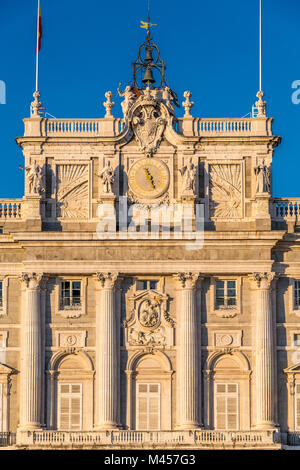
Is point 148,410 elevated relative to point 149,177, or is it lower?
lower

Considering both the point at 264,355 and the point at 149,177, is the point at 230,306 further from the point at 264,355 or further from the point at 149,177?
the point at 149,177

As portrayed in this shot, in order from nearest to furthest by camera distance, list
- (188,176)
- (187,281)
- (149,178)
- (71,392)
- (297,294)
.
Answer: (71,392) → (187,281) → (188,176) → (297,294) → (149,178)

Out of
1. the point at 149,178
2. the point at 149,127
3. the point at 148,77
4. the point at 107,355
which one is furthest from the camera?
the point at 148,77

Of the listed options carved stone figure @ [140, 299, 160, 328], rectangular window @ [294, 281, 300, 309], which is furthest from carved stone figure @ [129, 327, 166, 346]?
rectangular window @ [294, 281, 300, 309]

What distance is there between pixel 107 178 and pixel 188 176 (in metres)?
3.54

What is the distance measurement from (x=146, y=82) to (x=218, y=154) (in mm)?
5250

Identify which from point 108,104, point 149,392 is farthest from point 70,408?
point 108,104

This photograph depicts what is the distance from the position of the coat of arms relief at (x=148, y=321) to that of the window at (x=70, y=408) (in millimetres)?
3148

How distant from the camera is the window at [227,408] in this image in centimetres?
8994

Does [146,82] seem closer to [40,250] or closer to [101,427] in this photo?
[40,250]

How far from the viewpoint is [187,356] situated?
8981 cm

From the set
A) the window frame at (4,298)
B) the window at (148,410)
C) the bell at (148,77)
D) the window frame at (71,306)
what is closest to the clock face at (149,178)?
the bell at (148,77)

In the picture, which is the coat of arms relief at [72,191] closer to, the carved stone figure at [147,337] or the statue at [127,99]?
the statue at [127,99]

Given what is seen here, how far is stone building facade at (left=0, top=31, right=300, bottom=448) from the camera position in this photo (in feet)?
295
